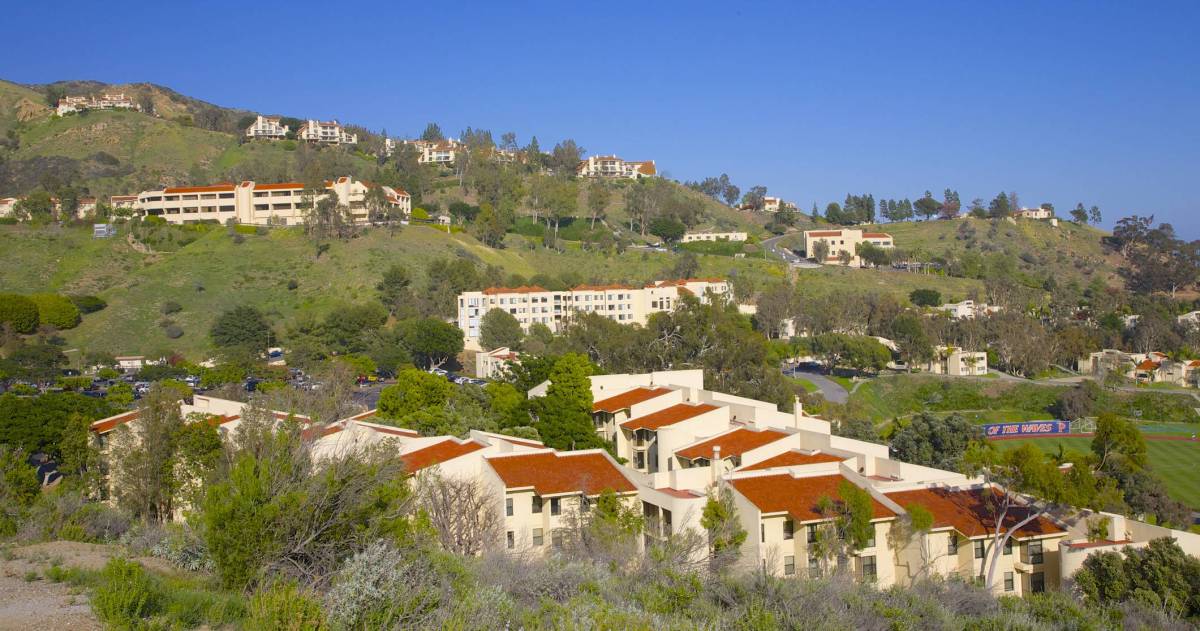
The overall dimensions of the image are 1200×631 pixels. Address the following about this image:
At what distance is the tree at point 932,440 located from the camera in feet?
120

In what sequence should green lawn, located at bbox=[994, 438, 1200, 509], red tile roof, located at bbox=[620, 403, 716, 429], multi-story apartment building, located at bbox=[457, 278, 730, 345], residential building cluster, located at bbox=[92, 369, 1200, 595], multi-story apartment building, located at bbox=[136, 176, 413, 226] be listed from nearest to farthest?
residential building cluster, located at bbox=[92, 369, 1200, 595] → red tile roof, located at bbox=[620, 403, 716, 429] → green lawn, located at bbox=[994, 438, 1200, 509] → multi-story apartment building, located at bbox=[457, 278, 730, 345] → multi-story apartment building, located at bbox=[136, 176, 413, 226]

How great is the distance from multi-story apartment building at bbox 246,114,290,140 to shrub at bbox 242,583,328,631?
407ft

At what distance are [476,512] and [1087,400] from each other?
153 feet

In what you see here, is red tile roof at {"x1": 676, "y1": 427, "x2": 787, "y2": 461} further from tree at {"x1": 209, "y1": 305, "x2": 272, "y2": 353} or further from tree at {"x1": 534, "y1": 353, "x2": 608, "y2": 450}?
tree at {"x1": 209, "y1": 305, "x2": 272, "y2": 353}

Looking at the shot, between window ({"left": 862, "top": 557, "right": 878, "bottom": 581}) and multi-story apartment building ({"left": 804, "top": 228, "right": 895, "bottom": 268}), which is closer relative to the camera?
window ({"left": 862, "top": 557, "right": 878, "bottom": 581})

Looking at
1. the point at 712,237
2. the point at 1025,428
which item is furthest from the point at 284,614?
the point at 712,237

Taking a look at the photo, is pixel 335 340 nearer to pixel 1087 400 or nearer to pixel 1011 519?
pixel 1087 400

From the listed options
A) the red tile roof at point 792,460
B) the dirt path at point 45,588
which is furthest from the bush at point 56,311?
the dirt path at point 45,588

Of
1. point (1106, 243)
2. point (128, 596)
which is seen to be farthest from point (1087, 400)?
point (1106, 243)

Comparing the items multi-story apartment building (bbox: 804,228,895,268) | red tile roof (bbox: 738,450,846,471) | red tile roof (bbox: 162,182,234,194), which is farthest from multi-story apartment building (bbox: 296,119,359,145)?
red tile roof (bbox: 738,450,846,471)

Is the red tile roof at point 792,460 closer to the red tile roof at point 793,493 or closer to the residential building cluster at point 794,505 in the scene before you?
the residential building cluster at point 794,505

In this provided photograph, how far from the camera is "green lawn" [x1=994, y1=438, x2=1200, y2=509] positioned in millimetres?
37031

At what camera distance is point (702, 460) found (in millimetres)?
25625

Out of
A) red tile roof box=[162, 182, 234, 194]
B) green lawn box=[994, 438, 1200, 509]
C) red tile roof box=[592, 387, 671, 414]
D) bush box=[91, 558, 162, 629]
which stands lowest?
green lawn box=[994, 438, 1200, 509]
